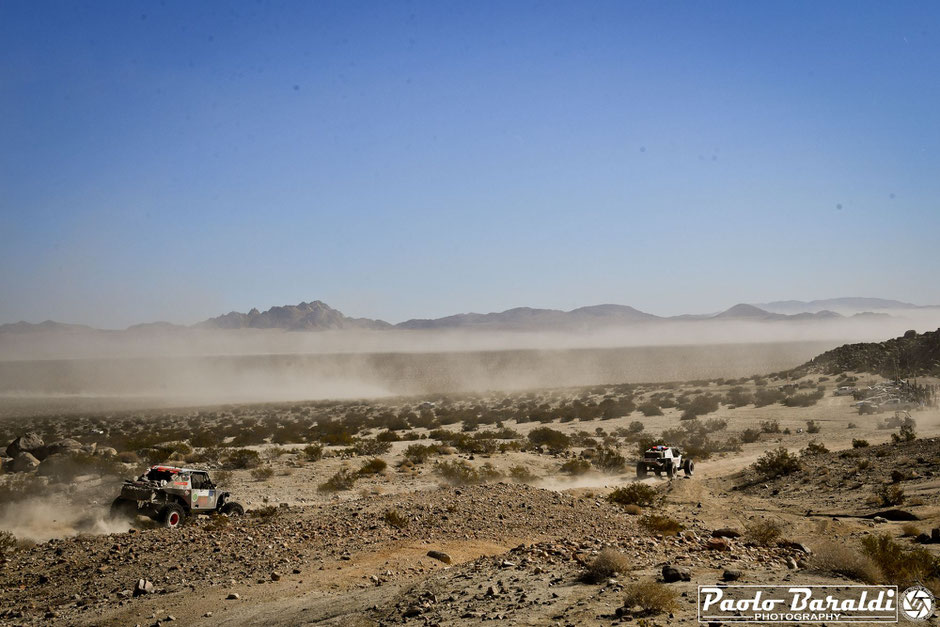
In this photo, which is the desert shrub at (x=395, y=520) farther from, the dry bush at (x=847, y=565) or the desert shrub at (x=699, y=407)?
the desert shrub at (x=699, y=407)

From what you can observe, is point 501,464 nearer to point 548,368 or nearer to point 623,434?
point 623,434

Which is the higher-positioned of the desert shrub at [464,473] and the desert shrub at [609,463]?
the desert shrub at [464,473]

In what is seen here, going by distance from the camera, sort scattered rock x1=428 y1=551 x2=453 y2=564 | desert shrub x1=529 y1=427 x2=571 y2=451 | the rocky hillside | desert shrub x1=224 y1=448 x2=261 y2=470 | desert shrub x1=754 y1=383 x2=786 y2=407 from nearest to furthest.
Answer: scattered rock x1=428 y1=551 x2=453 y2=564, desert shrub x1=224 y1=448 x2=261 y2=470, desert shrub x1=529 y1=427 x2=571 y2=451, desert shrub x1=754 y1=383 x2=786 y2=407, the rocky hillside

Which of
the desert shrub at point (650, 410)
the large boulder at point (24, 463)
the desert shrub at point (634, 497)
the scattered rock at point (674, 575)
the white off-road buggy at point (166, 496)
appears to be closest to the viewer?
the scattered rock at point (674, 575)

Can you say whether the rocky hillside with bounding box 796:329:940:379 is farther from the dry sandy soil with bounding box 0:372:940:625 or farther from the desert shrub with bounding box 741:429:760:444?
the dry sandy soil with bounding box 0:372:940:625

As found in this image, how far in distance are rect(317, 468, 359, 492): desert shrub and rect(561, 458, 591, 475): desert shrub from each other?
9911 mm

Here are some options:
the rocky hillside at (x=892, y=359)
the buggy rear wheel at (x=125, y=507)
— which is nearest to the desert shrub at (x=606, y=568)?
the buggy rear wheel at (x=125, y=507)

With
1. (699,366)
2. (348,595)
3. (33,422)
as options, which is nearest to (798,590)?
(348,595)

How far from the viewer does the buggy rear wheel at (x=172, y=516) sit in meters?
17.6

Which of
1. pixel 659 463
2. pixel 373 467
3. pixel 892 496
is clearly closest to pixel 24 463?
pixel 373 467

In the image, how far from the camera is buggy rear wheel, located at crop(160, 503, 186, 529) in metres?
17.6

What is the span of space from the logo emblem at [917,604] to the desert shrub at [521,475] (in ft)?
64.5

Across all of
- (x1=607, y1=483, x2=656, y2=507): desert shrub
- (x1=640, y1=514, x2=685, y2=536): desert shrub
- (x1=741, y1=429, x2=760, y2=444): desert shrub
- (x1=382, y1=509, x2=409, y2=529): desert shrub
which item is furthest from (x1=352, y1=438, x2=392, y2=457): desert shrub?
(x1=741, y1=429, x2=760, y2=444): desert shrub

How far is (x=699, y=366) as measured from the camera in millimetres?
111812
